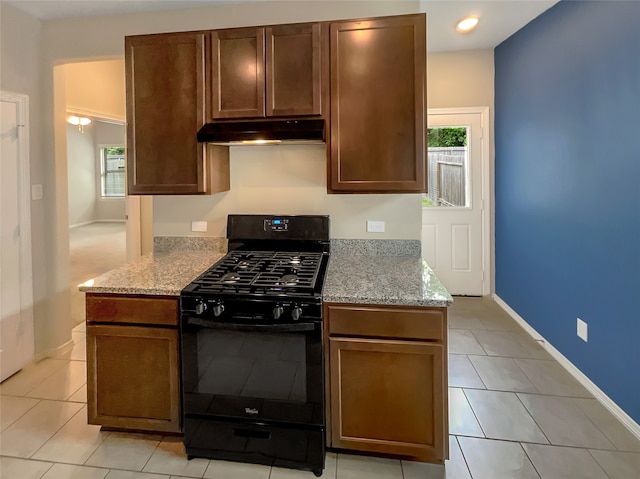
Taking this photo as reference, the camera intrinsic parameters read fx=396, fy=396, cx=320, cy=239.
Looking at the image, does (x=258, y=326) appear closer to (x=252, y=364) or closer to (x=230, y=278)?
(x=252, y=364)

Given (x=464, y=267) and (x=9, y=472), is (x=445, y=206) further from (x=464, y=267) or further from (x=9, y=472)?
(x=9, y=472)

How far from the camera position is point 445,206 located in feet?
15.0

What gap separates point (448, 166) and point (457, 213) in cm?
55

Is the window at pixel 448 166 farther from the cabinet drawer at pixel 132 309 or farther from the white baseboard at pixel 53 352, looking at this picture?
the white baseboard at pixel 53 352

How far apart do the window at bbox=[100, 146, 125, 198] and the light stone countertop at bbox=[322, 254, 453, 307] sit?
37.9ft

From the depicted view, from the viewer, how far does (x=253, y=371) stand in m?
1.86

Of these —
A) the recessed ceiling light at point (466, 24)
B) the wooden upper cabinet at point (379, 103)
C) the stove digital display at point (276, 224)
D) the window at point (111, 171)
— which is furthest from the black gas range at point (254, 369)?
the window at point (111, 171)

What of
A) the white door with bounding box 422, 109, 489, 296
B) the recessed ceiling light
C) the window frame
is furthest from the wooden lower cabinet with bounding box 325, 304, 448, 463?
the window frame

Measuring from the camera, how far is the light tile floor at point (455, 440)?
6.17 feet

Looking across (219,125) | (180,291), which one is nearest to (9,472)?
(180,291)

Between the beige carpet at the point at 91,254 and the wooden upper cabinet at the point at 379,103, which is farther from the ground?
the wooden upper cabinet at the point at 379,103

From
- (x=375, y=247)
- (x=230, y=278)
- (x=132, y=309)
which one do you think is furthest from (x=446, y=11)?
(x=132, y=309)

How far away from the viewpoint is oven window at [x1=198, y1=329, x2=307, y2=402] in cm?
182

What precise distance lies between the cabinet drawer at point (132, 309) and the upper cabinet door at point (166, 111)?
71 centimetres
